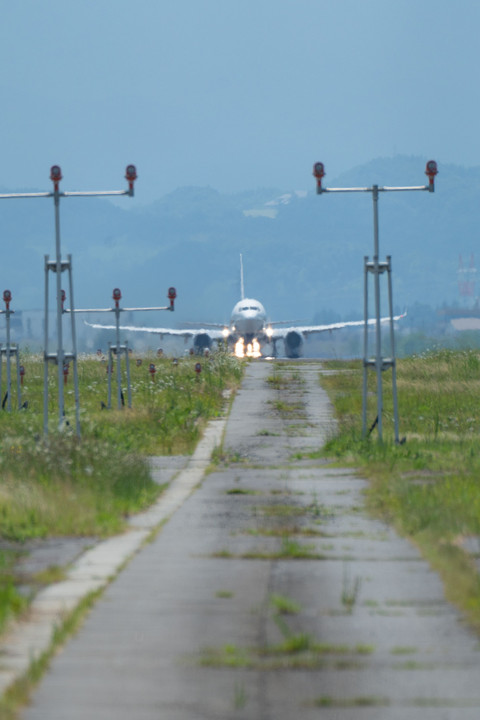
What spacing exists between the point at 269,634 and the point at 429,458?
12920mm

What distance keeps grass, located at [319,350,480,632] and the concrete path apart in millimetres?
320

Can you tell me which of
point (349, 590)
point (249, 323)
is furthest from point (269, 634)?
point (249, 323)

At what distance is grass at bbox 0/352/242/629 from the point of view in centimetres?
1445

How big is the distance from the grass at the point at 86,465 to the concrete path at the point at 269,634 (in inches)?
42.7

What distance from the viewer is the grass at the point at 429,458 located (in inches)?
496

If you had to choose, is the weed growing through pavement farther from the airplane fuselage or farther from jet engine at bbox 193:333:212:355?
jet engine at bbox 193:333:212:355

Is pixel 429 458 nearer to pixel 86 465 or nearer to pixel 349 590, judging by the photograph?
pixel 86 465

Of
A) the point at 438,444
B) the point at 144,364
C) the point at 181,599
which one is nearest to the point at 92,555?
the point at 181,599

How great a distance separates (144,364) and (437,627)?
4623cm

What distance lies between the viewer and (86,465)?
19.1 meters

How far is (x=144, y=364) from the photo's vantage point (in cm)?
5531

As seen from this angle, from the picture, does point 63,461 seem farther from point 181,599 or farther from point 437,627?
point 437,627

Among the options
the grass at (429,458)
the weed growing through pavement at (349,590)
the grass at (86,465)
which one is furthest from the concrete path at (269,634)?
the grass at (86,465)

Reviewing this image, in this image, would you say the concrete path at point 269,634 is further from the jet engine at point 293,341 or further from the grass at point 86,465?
the jet engine at point 293,341
